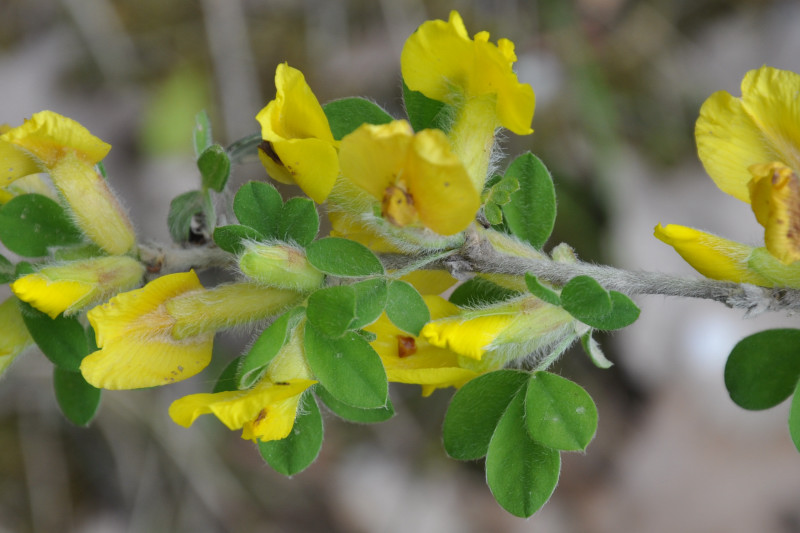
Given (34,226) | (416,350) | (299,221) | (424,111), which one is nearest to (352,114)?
(424,111)

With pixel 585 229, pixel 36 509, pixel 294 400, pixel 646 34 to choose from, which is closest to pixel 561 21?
pixel 646 34

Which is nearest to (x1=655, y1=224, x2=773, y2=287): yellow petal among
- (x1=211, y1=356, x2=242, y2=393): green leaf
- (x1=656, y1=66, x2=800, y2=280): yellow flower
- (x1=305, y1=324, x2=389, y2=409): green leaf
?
(x1=656, y1=66, x2=800, y2=280): yellow flower

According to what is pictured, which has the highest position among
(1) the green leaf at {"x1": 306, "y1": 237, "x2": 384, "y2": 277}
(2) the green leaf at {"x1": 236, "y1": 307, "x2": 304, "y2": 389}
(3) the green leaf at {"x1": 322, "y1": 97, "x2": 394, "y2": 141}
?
(3) the green leaf at {"x1": 322, "y1": 97, "x2": 394, "y2": 141}

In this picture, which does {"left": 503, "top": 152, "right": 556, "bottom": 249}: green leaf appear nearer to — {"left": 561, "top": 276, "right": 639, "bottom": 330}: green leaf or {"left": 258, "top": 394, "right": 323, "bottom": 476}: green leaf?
{"left": 561, "top": 276, "right": 639, "bottom": 330}: green leaf

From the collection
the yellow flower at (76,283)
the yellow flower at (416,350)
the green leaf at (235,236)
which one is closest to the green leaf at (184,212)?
the yellow flower at (76,283)

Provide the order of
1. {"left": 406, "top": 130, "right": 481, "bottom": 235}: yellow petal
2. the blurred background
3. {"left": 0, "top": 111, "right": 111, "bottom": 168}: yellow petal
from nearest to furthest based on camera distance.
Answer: {"left": 406, "top": 130, "right": 481, "bottom": 235}: yellow petal < {"left": 0, "top": 111, "right": 111, "bottom": 168}: yellow petal < the blurred background

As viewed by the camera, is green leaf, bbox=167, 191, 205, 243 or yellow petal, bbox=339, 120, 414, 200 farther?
green leaf, bbox=167, 191, 205, 243

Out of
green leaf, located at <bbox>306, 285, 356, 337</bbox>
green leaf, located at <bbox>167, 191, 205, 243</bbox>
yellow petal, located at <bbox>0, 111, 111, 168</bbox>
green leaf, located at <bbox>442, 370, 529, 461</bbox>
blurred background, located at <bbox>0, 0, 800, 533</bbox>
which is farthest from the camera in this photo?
blurred background, located at <bbox>0, 0, 800, 533</bbox>

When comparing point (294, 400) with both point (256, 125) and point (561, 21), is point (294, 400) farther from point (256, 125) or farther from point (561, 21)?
point (561, 21)
